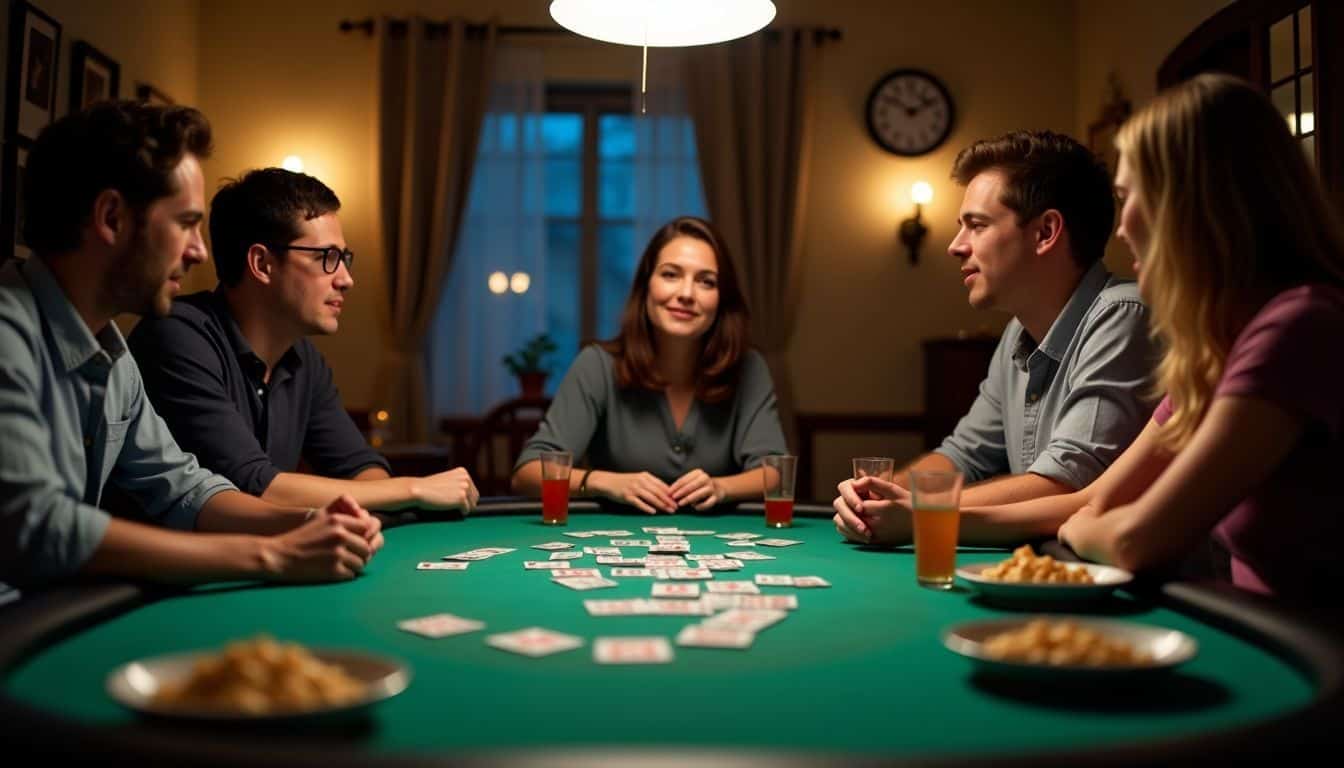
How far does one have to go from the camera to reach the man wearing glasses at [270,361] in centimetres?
242

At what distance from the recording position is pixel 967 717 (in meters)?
1.03

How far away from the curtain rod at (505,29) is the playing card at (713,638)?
19.3ft

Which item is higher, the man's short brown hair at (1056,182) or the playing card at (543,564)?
the man's short brown hair at (1056,182)

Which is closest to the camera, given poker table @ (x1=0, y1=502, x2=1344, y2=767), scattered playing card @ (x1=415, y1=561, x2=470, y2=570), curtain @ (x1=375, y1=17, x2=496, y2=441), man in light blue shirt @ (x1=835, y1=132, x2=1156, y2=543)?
poker table @ (x1=0, y1=502, x2=1344, y2=767)

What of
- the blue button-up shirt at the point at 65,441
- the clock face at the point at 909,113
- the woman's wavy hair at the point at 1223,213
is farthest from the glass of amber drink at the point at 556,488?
the clock face at the point at 909,113

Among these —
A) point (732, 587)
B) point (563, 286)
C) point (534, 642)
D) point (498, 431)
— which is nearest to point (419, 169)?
point (563, 286)

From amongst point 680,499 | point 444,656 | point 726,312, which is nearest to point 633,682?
point 444,656

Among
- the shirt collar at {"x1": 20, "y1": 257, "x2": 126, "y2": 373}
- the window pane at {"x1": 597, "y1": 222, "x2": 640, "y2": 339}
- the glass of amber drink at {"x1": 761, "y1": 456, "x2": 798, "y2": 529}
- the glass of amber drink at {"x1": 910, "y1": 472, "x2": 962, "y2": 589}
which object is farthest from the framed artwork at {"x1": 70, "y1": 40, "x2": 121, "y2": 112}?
the glass of amber drink at {"x1": 910, "y1": 472, "x2": 962, "y2": 589}

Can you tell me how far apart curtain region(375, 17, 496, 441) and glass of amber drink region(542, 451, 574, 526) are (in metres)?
4.23

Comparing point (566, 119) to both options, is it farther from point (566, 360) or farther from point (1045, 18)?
point (1045, 18)

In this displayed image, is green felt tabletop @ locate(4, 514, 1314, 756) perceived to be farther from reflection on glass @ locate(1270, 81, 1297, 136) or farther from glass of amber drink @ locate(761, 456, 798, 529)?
reflection on glass @ locate(1270, 81, 1297, 136)

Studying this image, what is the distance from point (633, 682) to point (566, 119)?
620 centimetres

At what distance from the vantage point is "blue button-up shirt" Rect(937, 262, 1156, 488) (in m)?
→ 2.24

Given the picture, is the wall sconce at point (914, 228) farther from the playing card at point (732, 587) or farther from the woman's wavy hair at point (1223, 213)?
the playing card at point (732, 587)
